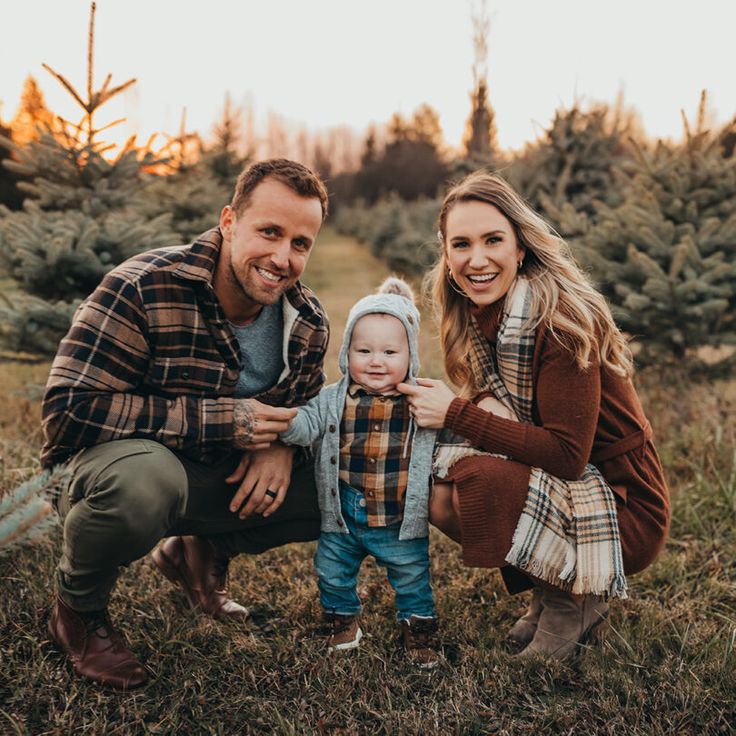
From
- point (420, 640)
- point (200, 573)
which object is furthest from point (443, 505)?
point (200, 573)

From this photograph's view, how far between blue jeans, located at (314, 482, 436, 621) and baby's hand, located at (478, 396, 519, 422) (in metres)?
0.58

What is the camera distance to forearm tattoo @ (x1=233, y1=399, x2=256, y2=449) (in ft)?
8.37

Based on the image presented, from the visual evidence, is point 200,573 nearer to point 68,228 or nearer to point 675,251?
point 68,228

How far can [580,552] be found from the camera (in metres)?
2.45

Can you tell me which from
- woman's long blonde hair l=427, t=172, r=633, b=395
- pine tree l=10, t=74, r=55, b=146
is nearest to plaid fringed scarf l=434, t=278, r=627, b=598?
woman's long blonde hair l=427, t=172, r=633, b=395

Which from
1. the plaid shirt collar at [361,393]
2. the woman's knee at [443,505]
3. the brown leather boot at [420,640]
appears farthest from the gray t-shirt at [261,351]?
the brown leather boot at [420,640]

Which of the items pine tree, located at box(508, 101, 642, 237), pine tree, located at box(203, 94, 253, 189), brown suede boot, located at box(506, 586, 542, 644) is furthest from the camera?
pine tree, located at box(203, 94, 253, 189)

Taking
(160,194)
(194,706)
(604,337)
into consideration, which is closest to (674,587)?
(604,337)

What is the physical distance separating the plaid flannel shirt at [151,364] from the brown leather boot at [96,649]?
57 centimetres

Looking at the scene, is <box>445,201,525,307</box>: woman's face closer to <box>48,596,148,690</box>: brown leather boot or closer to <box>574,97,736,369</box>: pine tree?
<box>48,596,148,690</box>: brown leather boot

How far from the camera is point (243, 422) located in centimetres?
255

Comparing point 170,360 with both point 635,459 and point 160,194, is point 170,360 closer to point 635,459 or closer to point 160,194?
point 635,459

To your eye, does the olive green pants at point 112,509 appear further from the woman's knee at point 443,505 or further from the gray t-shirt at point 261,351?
the woman's knee at point 443,505

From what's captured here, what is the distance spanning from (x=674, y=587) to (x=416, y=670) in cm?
140
